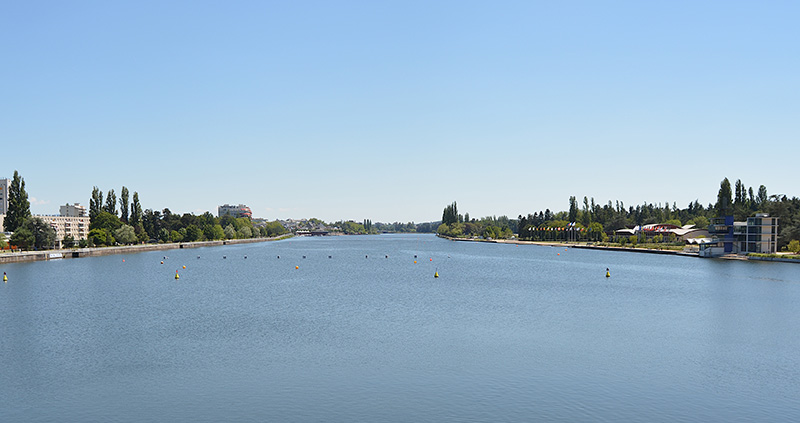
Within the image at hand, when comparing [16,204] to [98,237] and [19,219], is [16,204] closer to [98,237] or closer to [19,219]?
[19,219]

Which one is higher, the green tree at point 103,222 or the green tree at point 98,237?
the green tree at point 103,222

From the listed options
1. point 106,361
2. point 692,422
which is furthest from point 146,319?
point 692,422

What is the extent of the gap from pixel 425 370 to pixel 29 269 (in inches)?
4421

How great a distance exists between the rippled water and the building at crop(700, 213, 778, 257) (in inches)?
2770

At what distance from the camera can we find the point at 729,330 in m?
48.7

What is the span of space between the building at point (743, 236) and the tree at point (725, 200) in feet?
14.6

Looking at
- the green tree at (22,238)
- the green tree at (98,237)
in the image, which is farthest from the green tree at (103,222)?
the green tree at (22,238)

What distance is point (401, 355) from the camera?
3919 cm

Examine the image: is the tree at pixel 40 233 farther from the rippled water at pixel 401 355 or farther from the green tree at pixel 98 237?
the rippled water at pixel 401 355

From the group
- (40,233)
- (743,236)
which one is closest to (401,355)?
(743,236)

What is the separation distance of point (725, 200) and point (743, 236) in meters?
12.0

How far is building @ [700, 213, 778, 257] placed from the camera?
139 m

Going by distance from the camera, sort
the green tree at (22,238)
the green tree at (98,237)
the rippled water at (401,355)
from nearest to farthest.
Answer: the rippled water at (401,355)
the green tree at (22,238)
the green tree at (98,237)

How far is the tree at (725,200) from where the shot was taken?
Answer: 153000mm
